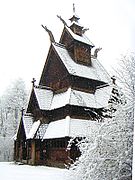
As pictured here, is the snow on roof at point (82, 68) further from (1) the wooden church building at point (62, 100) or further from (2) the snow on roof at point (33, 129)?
(2) the snow on roof at point (33, 129)

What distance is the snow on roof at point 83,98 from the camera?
5.32 meters

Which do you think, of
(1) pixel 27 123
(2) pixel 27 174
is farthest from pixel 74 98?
(2) pixel 27 174

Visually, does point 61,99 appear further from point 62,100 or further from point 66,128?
point 66,128

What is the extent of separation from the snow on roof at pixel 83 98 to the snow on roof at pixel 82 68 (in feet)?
1.04

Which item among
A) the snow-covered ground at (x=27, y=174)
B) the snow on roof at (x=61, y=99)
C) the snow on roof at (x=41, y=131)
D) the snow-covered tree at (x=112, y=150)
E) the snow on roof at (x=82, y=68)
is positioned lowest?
the snow-covered ground at (x=27, y=174)

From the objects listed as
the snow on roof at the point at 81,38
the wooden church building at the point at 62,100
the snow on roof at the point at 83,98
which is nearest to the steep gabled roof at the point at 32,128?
the wooden church building at the point at 62,100

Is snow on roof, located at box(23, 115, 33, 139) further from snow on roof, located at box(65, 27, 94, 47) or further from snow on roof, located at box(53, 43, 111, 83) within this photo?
snow on roof, located at box(65, 27, 94, 47)

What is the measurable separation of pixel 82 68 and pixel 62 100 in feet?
2.85

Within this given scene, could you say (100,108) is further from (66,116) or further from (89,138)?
(89,138)

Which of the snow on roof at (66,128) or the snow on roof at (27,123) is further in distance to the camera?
the snow on roof at (27,123)

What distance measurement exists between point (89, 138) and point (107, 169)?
265 millimetres

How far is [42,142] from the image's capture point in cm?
557

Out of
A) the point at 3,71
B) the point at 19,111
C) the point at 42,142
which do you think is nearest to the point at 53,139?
the point at 42,142

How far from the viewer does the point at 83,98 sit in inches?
217
